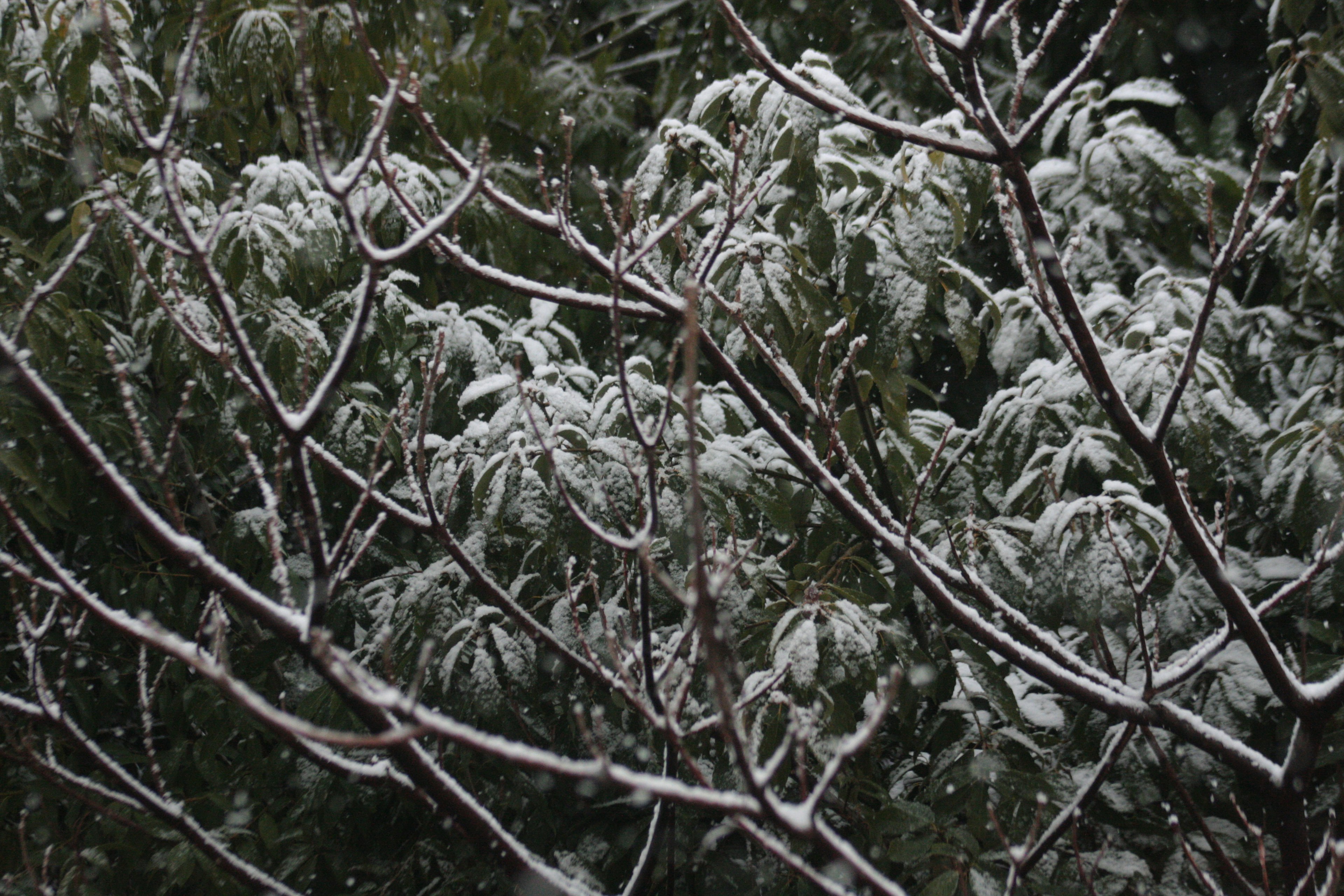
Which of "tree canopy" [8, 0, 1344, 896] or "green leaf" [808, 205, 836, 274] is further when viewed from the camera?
"green leaf" [808, 205, 836, 274]

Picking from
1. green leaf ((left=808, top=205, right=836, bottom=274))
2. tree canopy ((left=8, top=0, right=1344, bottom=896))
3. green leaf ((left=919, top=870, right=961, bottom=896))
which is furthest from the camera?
green leaf ((left=808, top=205, right=836, bottom=274))

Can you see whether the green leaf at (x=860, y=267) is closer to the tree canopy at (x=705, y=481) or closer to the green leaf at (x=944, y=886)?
the tree canopy at (x=705, y=481)

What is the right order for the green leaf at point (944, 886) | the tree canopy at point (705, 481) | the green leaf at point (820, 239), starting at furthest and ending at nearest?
the green leaf at point (820, 239) → the green leaf at point (944, 886) → the tree canopy at point (705, 481)

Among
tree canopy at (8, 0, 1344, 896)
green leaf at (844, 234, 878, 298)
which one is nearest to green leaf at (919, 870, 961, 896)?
tree canopy at (8, 0, 1344, 896)

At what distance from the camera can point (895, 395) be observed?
1815 mm

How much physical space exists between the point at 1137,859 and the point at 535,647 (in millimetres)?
1239

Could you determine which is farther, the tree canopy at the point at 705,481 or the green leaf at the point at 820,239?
the green leaf at the point at 820,239

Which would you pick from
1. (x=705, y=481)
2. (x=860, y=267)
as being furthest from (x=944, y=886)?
(x=860, y=267)

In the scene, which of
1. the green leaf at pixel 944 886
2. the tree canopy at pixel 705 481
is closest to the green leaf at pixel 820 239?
the tree canopy at pixel 705 481

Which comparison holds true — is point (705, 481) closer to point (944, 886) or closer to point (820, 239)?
point (820, 239)

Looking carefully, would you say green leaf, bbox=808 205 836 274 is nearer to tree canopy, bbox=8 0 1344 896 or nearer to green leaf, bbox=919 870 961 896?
tree canopy, bbox=8 0 1344 896

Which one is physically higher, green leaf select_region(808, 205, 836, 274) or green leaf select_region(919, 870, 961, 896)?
green leaf select_region(808, 205, 836, 274)

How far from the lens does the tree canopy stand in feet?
3.60

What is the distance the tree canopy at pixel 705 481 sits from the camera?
1097 millimetres
